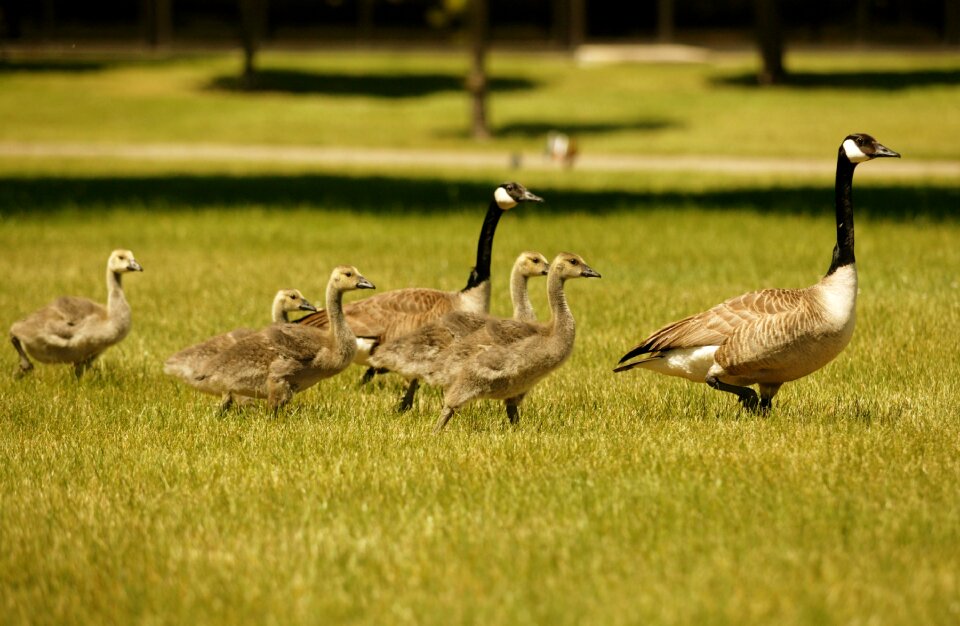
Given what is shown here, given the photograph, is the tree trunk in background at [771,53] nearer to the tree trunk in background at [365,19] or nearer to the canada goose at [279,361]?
the tree trunk in background at [365,19]

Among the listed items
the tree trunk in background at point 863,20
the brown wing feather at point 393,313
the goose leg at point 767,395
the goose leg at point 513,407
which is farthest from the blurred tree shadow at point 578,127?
the goose leg at point 513,407

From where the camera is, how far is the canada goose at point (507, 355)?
331 inches

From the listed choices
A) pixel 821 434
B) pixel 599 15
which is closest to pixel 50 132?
pixel 599 15

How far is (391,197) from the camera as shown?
24.4 metres

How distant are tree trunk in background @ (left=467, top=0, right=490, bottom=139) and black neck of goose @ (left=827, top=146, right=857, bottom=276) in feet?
97.3

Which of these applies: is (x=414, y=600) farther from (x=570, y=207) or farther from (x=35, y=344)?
(x=570, y=207)

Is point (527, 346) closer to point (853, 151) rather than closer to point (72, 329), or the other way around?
point (853, 151)

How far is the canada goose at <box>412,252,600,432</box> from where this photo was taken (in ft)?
27.6

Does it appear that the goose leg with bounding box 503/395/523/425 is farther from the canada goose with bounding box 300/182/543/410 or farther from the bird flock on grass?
the canada goose with bounding box 300/182/543/410

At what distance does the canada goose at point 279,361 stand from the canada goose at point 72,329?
1778 millimetres

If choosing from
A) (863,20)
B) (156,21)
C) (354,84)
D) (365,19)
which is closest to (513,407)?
(354,84)

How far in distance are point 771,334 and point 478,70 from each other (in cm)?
3132

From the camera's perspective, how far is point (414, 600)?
18.7 ft

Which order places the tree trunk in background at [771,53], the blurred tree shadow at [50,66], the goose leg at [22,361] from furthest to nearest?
the blurred tree shadow at [50,66]
the tree trunk in background at [771,53]
the goose leg at [22,361]
